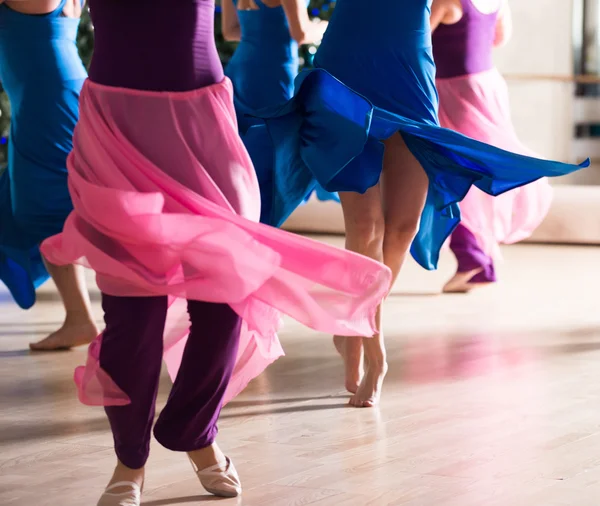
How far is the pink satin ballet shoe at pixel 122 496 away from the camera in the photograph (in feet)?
7.87

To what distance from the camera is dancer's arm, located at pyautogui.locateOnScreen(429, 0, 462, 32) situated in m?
4.59

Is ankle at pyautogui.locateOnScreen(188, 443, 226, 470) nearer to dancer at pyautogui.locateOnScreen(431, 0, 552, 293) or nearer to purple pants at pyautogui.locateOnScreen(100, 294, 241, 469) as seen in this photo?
purple pants at pyautogui.locateOnScreen(100, 294, 241, 469)

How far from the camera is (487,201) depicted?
5156 mm

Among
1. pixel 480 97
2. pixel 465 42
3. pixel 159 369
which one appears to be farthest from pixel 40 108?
pixel 159 369

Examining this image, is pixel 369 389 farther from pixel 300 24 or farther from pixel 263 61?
pixel 263 61

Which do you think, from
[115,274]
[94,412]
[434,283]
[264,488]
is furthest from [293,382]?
[434,283]

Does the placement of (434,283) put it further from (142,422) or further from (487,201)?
(142,422)

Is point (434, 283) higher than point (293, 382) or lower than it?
lower

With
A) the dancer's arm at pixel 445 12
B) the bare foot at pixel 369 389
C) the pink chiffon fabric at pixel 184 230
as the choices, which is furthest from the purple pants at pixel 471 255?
the pink chiffon fabric at pixel 184 230

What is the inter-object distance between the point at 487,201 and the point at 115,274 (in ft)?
10.1

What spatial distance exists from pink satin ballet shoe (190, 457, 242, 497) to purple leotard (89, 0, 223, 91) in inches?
31.9

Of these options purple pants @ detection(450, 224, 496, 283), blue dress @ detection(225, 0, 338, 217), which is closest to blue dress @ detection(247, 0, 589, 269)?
blue dress @ detection(225, 0, 338, 217)

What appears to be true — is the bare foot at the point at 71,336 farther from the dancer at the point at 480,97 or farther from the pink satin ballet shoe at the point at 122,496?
the pink satin ballet shoe at the point at 122,496

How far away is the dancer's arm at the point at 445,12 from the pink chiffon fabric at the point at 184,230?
2.28 metres
